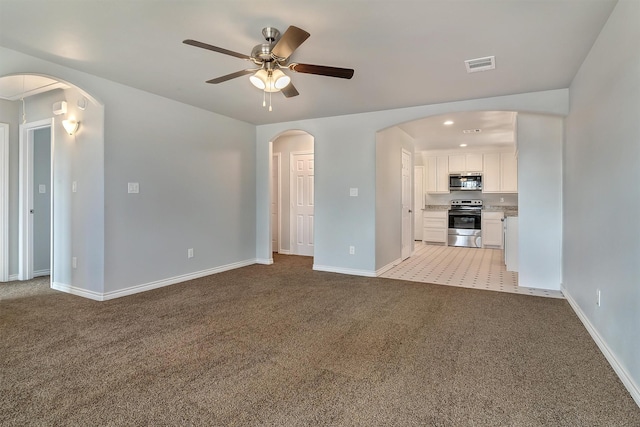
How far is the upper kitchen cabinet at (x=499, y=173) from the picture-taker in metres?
7.80

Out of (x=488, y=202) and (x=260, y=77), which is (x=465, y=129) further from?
(x=260, y=77)

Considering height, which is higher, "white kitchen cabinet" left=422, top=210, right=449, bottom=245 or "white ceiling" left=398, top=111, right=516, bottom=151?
"white ceiling" left=398, top=111, right=516, bottom=151

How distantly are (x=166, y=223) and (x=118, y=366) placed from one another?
232 centimetres

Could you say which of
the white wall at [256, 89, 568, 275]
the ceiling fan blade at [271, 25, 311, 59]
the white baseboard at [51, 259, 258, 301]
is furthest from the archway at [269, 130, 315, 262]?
the ceiling fan blade at [271, 25, 311, 59]

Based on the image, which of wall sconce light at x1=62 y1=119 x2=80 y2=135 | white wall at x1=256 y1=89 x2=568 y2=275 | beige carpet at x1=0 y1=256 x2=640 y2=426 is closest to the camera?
beige carpet at x1=0 y1=256 x2=640 y2=426

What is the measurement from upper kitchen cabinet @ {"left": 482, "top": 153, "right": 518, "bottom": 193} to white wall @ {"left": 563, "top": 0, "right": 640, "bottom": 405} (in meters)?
4.90

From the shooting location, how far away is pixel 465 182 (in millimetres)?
8211

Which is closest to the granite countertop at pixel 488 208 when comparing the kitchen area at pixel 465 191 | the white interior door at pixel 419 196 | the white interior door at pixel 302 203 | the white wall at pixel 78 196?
the kitchen area at pixel 465 191

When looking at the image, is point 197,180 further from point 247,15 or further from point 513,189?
point 513,189

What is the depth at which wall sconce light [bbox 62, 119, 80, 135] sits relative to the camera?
3.77 metres

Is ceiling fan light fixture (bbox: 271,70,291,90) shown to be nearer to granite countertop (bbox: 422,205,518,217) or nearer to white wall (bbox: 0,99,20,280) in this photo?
white wall (bbox: 0,99,20,280)

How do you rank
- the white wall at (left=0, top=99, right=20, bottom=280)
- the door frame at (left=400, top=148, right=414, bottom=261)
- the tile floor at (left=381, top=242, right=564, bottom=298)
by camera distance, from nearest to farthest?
the tile floor at (left=381, top=242, right=564, bottom=298) < the white wall at (left=0, top=99, right=20, bottom=280) < the door frame at (left=400, top=148, right=414, bottom=261)

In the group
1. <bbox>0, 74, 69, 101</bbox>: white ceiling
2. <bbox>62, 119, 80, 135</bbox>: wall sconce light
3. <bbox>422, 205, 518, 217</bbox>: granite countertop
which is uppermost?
<bbox>0, 74, 69, 101</bbox>: white ceiling

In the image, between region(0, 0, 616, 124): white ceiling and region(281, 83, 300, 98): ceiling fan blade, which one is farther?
region(281, 83, 300, 98): ceiling fan blade
